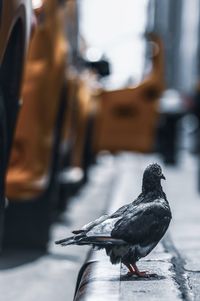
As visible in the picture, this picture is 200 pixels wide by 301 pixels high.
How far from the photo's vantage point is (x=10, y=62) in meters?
5.45

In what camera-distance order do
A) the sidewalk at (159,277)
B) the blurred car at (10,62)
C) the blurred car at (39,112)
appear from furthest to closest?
1. the blurred car at (39,112)
2. the blurred car at (10,62)
3. the sidewalk at (159,277)

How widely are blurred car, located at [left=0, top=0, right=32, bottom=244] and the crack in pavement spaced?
2.53 feet

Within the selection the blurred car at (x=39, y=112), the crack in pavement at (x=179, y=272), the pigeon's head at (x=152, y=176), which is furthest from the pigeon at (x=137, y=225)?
the blurred car at (x=39, y=112)

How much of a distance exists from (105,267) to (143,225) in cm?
78

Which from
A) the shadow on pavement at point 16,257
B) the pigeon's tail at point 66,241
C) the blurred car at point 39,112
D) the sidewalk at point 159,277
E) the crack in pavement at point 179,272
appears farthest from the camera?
the shadow on pavement at point 16,257

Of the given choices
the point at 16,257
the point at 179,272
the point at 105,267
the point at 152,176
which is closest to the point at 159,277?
the point at 105,267

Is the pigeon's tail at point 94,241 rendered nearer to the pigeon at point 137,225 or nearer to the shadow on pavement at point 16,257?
the pigeon at point 137,225

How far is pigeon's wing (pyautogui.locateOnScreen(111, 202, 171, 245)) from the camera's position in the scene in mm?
3805

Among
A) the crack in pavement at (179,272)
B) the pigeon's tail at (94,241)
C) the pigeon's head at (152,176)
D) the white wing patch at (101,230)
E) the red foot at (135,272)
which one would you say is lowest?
the crack in pavement at (179,272)

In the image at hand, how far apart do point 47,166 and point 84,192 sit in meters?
6.57

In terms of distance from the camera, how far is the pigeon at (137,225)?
380 centimetres

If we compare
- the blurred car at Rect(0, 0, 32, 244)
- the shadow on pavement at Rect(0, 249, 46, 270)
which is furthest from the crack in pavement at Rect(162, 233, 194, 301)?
the shadow on pavement at Rect(0, 249, 46, 270)

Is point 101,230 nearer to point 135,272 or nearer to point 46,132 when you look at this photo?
point 135,272

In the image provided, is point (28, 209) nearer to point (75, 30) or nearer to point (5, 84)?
point (75, 30)
